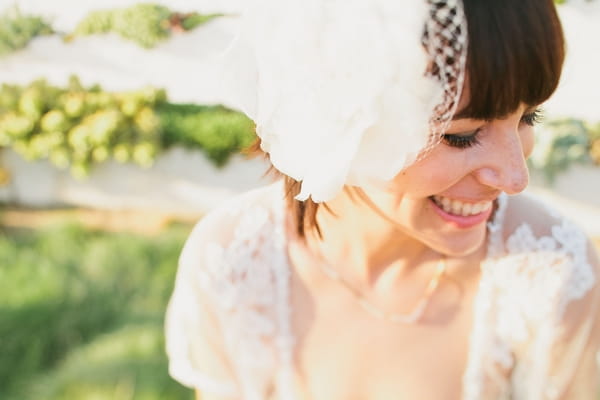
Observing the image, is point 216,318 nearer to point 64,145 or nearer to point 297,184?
point 297,184

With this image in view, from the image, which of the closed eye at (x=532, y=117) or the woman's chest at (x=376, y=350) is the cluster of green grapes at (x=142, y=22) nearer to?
the woman's chest at (x=376, y=350)

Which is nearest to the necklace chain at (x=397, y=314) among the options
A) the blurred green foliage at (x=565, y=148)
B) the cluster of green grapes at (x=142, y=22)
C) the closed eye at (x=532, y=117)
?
the closed eye at (x=532, y=117)

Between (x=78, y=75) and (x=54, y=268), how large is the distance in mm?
2930

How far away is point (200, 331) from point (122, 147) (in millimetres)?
4389

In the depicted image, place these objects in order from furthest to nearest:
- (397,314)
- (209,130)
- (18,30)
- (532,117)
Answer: (18,30) → (209,130) → (397,314) → (532,117)

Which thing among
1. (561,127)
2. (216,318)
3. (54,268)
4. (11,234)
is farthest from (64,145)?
(216,318)

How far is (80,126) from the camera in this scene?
19.6ft

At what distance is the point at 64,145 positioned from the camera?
6004 mm

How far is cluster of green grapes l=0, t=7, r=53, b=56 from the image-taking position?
22.0ft

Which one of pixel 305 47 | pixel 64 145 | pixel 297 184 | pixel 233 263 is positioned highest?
pixel 305 47

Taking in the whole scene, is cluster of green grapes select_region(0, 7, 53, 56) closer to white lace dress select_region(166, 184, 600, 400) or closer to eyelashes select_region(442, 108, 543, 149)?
white lace dress select_region(166, 184, 600, 400)

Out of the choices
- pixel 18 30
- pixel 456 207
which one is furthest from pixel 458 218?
pixel 18 30

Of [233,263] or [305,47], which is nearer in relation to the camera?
[305,47]

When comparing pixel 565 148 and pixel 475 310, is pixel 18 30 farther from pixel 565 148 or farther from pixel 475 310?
pixel 475 310
